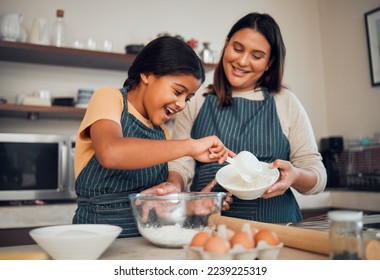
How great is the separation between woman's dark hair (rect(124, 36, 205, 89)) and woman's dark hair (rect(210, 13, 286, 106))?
0.32 meters

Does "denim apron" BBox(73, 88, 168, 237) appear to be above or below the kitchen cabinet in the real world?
below

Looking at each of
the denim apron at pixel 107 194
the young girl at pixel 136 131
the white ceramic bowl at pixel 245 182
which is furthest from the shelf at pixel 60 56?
the white ceramic bowl at pixel 245 182

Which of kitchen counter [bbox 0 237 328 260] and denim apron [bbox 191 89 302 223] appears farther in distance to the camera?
denim apron [bbox 191 89 302 223]

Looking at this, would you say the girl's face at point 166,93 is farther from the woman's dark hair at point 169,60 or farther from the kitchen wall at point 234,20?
the kitchen wall at point 234,20

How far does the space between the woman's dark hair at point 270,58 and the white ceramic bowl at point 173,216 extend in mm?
722

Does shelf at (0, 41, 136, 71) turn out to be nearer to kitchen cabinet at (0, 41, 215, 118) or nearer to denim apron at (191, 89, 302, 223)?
kitchen cabinet at (0, 41, 215, 118)

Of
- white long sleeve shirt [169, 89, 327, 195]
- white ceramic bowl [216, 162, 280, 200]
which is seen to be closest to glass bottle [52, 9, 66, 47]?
white long sleeve shirt [169, 89, 327, 195]

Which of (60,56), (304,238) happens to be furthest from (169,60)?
(60,56)

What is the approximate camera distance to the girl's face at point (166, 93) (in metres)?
1.12

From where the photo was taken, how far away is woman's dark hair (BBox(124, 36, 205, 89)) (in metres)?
1.12

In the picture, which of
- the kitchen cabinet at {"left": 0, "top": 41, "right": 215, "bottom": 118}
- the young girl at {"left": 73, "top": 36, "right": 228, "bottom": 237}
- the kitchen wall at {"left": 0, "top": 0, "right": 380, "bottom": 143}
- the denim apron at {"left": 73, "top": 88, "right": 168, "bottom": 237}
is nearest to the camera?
the young girl at {"left": 73, "top": 36, "right": 228, "bottom": 237}

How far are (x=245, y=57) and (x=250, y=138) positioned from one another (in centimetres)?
28

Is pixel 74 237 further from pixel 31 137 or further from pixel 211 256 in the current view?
pixel 31 137
